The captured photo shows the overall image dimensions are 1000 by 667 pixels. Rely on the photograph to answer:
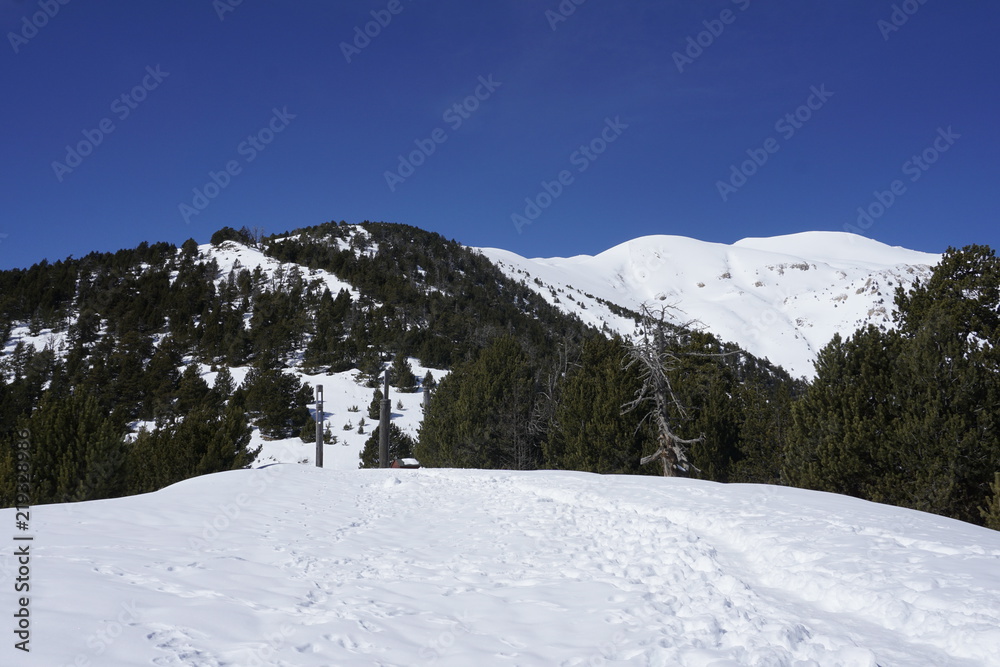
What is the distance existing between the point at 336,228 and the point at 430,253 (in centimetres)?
1495

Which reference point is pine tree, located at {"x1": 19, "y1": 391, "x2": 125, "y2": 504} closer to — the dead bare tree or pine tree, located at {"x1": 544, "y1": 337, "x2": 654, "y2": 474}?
pine tree, located at {"x1": 544, "y1": 337, "x2": 654, "y2": 474}

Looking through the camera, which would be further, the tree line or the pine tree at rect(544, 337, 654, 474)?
the pine tree at rect(544, 337, 654, 474)

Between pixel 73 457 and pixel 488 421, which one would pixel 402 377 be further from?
pixel 73 457

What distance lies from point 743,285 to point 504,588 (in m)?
173

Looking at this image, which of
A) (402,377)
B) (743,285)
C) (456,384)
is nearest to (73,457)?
(456,384)

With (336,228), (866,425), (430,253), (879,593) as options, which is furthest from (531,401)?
(336,228)

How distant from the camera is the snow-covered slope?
4269 inches

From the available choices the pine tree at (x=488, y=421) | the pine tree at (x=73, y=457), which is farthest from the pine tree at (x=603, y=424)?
the pine tree at (x=73, y=457)

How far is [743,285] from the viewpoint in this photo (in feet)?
529

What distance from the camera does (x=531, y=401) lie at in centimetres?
2939

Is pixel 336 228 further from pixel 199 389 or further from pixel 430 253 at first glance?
Result: pixel 199 389

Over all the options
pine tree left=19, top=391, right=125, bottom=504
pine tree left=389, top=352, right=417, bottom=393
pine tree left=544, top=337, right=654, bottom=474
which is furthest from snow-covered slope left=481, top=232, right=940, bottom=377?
pine tree left=19, top=391, right=125, bottom=504

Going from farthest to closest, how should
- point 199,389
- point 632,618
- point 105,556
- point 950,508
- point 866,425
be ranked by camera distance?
point 199,389, point 866,425, point 950,508, point 105,556, point 632,618

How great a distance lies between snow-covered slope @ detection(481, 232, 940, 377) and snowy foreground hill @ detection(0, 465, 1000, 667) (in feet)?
238
